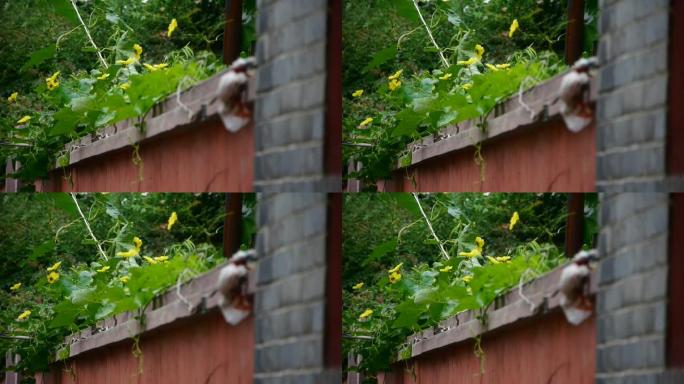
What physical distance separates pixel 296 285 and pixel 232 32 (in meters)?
0.76

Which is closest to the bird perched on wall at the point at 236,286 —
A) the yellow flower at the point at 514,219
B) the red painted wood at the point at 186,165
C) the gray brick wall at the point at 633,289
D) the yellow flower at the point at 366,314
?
the red painted wood at the point at 186,165

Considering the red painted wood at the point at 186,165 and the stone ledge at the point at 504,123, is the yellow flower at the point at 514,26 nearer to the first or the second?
the stone ledge at the point at 504,123

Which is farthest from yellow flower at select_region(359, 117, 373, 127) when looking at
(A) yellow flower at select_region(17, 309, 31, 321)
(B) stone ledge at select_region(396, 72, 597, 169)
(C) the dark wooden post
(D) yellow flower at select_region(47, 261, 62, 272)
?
(A) yellow flower at select_region(17, 309, 31, 321)

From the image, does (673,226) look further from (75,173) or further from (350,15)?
(75,173)

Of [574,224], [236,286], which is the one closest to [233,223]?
[236,286]

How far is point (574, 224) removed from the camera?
11.0 ft

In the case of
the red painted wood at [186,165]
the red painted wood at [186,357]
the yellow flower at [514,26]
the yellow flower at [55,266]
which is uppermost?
the yellow flower at [514,26]

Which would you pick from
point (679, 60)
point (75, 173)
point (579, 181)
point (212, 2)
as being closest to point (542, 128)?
point (579, 181)

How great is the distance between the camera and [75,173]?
382 centimetres

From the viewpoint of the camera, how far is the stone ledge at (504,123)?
3334 mm

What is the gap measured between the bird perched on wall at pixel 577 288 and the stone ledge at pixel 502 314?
0.02m

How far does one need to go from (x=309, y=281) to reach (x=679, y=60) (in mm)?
1183

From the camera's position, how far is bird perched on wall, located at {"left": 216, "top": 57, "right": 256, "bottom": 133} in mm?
3314

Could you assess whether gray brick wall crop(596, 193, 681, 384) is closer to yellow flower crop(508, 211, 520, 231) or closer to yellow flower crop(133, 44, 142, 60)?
yellow flower crop(508, 211, 520, 231)
